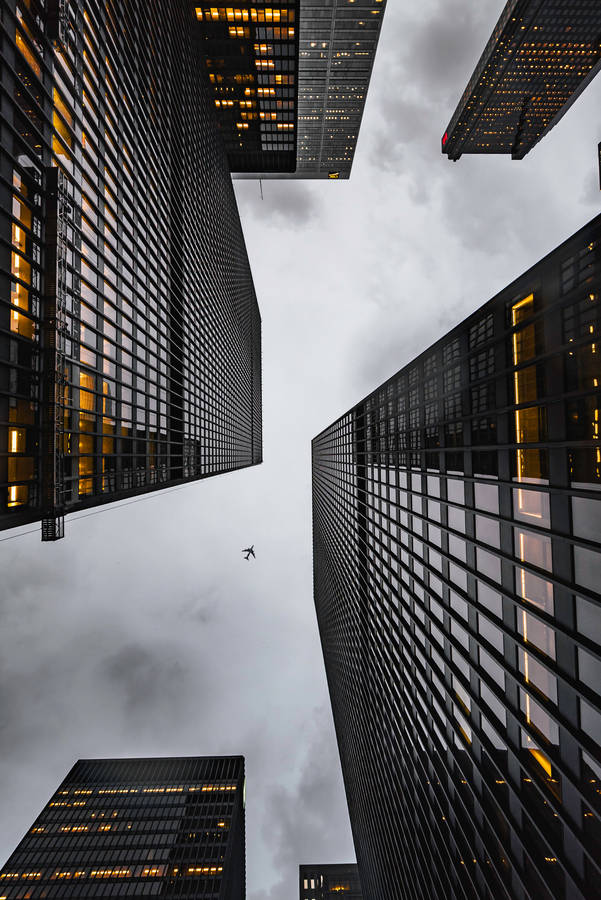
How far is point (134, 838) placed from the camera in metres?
91.4

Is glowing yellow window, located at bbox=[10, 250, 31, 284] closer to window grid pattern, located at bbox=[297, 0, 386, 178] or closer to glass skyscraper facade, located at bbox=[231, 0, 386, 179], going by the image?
glass skyscraper facade, located at bbox=[231, 0, 386, 179]

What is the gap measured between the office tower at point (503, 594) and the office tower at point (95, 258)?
24.4 m

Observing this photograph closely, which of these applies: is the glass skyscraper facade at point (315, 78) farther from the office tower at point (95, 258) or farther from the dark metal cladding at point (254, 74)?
the office tower at point (95, 258)

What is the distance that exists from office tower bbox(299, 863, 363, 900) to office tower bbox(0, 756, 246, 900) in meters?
66.5

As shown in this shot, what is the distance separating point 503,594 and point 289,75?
137 meters

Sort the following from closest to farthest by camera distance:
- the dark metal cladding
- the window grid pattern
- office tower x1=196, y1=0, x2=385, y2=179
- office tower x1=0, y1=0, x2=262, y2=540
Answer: office tower x1=0, y1=0, x2=262, y2=540 → the dark metal cladding → office tower x1=196, y1=0, x2=385, y2=179 → the window grid pattern

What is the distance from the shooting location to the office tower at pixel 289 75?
284ft

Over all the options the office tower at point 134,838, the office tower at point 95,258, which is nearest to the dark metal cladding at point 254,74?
the office tower at point 95,258

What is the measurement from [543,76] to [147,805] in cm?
27716

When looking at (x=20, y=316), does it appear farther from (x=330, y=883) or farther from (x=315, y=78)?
(x=330, y=883)

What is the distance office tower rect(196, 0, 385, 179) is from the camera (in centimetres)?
8650

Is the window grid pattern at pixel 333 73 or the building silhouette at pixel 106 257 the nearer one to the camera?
the building silhouette at pixel 106 257

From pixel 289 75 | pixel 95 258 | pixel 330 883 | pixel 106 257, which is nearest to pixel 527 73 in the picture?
pixel 289 75

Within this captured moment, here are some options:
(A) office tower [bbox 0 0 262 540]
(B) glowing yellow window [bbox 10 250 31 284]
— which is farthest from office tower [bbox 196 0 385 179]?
(B) glowing yellow window [bbox 10 250 31 284]
